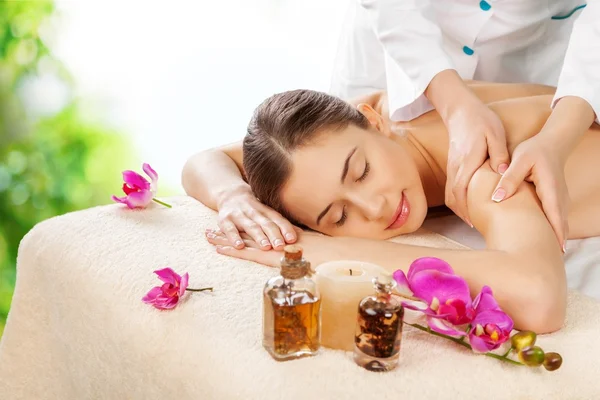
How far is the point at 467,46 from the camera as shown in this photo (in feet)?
7.37

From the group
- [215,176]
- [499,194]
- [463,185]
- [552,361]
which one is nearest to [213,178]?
[215,176]

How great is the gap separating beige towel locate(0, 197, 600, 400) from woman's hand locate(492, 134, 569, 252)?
0.54ft

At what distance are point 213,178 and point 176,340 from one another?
2.33ft

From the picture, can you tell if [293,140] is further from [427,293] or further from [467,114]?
[427,293]

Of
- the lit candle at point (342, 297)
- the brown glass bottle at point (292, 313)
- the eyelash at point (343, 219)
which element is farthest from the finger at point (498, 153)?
the brown glass bottle at point (292, 313)

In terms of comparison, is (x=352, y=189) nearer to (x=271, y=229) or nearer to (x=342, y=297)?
(x=271, y=229)

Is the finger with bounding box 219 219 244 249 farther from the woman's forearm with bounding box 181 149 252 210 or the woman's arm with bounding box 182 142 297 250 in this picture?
the woman's forearm with bounding box 181 149 252 210

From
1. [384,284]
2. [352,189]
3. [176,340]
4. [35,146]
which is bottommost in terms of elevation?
[35,146]

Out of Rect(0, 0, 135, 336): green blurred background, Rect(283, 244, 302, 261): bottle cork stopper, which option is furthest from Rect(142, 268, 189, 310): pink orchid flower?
Rect(0, 0, 135, 336): green blurred background

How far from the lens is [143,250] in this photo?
1.61 metres

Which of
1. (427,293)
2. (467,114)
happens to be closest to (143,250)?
(427,293)

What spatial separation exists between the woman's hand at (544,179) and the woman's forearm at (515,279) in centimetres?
16

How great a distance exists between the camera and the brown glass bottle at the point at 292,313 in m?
1.12

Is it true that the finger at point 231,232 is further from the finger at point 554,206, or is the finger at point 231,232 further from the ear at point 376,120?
the finger at point 554,206
